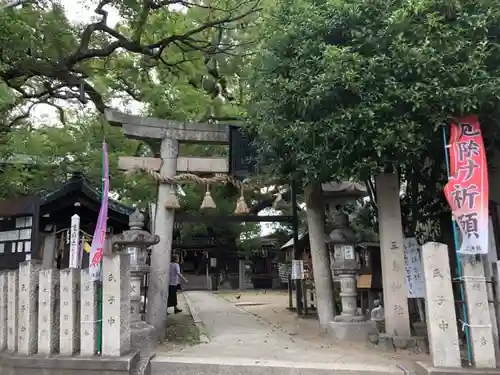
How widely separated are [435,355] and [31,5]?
401 inches

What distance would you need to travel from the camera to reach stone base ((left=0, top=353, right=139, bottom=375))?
209 inches

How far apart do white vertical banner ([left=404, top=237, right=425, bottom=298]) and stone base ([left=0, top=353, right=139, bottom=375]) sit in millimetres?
4843

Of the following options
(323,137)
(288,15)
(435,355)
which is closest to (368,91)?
(323,137)

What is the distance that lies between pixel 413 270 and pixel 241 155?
13.2ft

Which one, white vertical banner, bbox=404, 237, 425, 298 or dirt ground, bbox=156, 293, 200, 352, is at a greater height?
white vertical banner, bbox=404, 237, 425, 298

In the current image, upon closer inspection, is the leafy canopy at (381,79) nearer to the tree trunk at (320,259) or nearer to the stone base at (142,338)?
the tree trunk at (320,259)

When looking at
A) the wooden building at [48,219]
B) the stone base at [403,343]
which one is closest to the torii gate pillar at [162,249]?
the wooden building at [48,219]

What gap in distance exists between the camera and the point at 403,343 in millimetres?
6906

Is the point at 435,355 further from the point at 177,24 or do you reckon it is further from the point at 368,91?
the point at 177,24

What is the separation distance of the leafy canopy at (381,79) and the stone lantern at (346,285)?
191 centimetres

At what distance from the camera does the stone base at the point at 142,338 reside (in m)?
6.76

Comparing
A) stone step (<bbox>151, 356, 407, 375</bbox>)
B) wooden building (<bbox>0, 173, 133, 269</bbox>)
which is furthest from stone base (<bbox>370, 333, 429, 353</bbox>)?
wooden building (<bbox>0, 173, 133, 269</bbox>)

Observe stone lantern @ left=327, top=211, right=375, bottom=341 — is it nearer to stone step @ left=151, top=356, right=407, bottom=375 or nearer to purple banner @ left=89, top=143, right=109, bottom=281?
stone step @ left=151, top=356, right=407, bottom=375

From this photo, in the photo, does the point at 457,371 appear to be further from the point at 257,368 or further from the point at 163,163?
the point at 163,163
